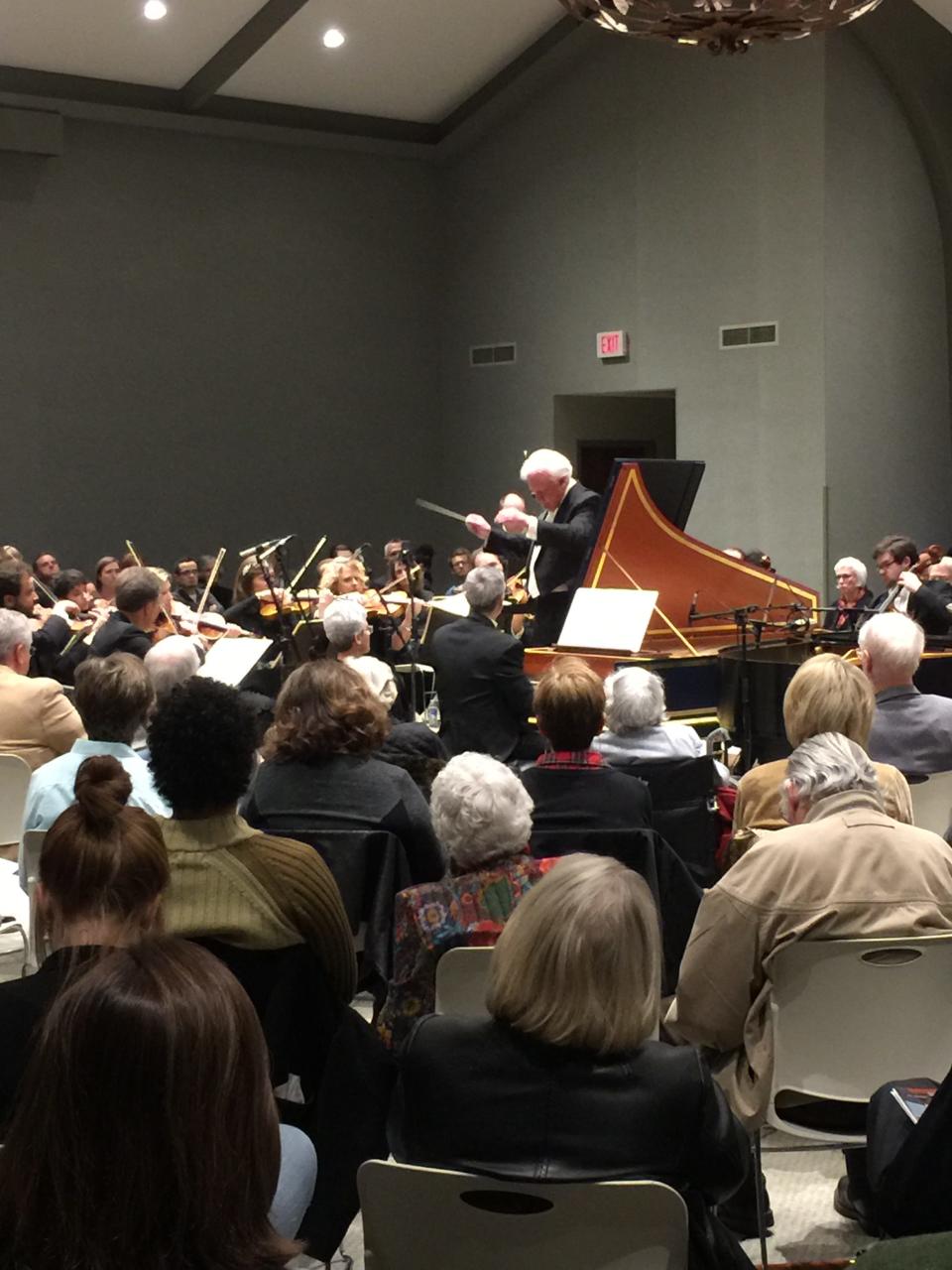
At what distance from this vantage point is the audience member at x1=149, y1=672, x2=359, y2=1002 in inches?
104

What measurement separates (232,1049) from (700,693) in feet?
17.4

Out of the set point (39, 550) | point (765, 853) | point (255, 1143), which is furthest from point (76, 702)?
point (39, 550)

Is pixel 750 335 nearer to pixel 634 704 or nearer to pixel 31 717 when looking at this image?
pixel 634 704

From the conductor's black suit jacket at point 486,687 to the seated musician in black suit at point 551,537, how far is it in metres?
1.10

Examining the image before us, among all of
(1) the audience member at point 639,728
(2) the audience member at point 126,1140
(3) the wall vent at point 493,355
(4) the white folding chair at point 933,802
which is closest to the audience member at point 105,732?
(1) the audience member at point 639,728

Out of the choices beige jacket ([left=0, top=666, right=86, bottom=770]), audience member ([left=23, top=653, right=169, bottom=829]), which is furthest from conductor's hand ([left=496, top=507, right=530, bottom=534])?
audience member ([left=23, top=653, right=169, bottom=829])

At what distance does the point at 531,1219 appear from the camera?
1.87 metres

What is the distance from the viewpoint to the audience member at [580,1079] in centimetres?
197

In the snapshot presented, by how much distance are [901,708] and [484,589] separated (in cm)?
205

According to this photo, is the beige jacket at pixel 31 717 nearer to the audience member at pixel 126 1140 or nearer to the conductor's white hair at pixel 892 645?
the conductor's white hair at pixel 892 645

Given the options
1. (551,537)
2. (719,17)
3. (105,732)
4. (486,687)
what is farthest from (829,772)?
(551,537)

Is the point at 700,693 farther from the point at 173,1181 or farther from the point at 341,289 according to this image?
the point at 341,289

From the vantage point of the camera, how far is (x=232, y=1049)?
1.50 metres

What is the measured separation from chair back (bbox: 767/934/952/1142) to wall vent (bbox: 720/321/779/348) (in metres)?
10.8
